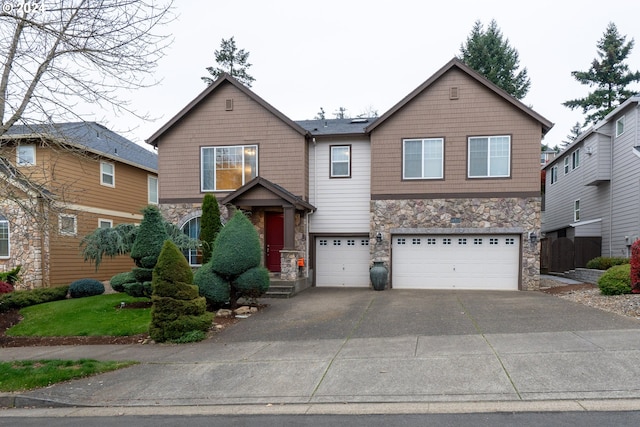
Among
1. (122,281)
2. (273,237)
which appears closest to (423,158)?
(273,237)

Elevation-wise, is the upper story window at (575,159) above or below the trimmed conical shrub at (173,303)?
above

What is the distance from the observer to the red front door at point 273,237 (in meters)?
16.2

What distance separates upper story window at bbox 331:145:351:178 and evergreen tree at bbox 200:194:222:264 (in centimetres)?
448

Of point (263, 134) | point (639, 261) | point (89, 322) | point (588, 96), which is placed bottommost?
point (89, 322)

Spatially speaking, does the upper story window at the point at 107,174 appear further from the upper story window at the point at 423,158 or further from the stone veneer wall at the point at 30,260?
the upper story window at the point at 423,158

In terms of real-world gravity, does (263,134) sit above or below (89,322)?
above

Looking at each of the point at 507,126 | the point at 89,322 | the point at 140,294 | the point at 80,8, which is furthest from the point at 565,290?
the point at 80,8

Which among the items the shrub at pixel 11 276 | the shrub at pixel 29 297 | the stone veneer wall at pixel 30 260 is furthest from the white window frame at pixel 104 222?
the shrub at pixel 29 297

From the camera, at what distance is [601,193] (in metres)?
19.4

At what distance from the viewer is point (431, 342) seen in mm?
7660

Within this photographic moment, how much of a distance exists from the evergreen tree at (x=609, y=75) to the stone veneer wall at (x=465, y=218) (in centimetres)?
2550

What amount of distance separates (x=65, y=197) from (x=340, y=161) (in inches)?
367

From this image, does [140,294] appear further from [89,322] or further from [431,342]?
[431,342]

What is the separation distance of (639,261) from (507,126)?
593 centimetres
